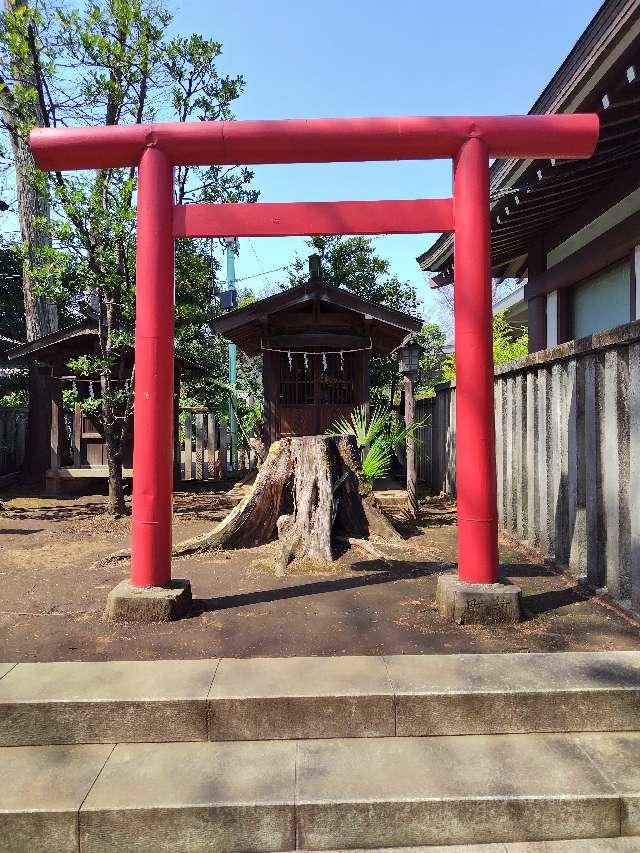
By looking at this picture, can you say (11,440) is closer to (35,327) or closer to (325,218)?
(35,327)

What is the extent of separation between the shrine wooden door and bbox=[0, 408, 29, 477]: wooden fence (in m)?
7.49

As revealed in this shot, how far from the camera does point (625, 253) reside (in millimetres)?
6250

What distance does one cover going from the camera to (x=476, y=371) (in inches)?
171

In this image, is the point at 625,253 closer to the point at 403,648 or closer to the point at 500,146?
the point at 500,146

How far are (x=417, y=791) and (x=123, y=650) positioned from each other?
2126 mm

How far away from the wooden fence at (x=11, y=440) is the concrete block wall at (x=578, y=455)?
12.3 meters

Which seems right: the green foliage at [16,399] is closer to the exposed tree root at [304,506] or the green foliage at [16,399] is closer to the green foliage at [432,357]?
the exposed tree root at [304,506]

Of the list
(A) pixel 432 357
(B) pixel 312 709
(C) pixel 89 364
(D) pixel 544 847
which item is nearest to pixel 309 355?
(C) pixel 89 364

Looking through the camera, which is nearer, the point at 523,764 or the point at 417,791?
the point at 417,791

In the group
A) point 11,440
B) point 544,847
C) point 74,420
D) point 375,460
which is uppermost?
point 74,420

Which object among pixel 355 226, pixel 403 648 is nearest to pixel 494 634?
pixel 403 648

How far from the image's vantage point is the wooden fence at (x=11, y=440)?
14.1 metres

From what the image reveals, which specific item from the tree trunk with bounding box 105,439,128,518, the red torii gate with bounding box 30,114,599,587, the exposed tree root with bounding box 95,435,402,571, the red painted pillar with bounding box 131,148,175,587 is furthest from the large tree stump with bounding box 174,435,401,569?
the tree trunk with bounding box 105,439,128,518

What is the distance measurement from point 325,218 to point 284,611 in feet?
10.5
